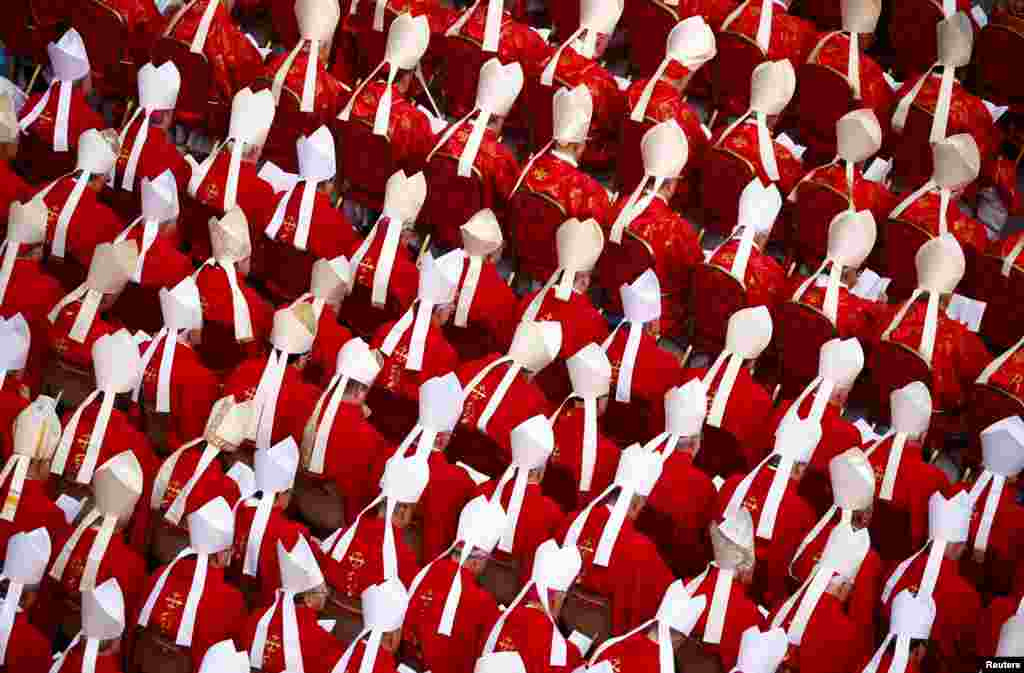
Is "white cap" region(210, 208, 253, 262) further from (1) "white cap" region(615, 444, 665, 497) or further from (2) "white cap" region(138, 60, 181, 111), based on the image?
(1) "white cap" region(615, 444, 665, 497)

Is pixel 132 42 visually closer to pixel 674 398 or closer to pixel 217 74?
pixel 217 74

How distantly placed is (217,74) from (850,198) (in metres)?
2.03

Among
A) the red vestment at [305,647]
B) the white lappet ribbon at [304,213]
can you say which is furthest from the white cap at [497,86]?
the red vestment at [305,647]

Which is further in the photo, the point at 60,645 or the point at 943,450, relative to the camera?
the point at 943,450

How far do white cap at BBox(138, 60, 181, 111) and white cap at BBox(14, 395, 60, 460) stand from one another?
1217mm

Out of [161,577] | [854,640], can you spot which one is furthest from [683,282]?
[161,577]

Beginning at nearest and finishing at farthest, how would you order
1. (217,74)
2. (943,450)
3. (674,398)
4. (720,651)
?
1. (720,651)
2. (674,398)
3. (943,450)
4. (217,74)

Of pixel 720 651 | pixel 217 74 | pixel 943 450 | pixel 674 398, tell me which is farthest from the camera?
pixel 217 74

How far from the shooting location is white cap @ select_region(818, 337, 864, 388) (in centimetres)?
649

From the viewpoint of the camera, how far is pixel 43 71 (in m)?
7.73

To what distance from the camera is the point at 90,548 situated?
6.19 m

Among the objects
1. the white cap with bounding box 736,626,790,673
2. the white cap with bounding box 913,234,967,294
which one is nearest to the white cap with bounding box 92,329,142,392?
the white cap with bounding box 736,626,790,673

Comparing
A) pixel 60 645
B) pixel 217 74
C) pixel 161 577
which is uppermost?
pixel 217 74

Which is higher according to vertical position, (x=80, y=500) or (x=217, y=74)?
(x=217, y=74)
